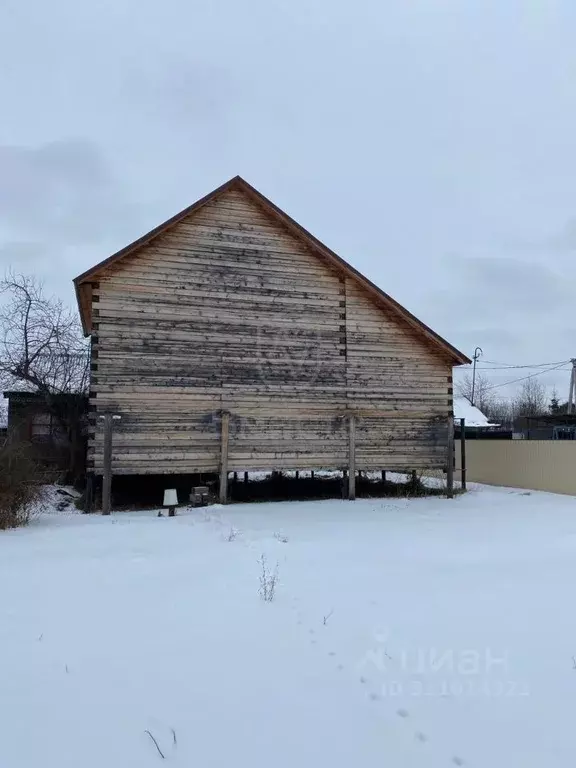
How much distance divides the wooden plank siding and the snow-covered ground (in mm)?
5518

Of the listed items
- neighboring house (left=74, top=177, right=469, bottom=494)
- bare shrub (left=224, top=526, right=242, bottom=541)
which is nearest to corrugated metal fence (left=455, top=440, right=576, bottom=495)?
neighboring house (left=74, top=177, right=469, bottom=494)

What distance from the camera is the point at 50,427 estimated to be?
20578 mm

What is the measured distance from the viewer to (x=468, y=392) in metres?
85.6

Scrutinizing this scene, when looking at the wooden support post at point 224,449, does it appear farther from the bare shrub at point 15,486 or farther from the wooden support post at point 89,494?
the bare shrub at point 15,486

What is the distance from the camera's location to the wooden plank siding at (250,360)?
46.2 feet

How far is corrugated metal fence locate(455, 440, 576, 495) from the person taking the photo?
18125mm

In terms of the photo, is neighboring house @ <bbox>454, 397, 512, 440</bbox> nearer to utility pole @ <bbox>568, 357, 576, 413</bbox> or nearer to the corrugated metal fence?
utility pole @ <bbox>568, 357, 576, 413</bbox>

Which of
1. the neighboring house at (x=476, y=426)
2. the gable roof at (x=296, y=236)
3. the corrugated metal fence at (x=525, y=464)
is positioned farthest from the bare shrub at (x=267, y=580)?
the neighboring house at (x=476, y=426)

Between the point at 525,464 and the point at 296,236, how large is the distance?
11306mm

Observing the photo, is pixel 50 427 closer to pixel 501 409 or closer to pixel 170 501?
pixel 170 501

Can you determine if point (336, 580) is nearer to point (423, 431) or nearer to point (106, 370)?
point (106, 370)

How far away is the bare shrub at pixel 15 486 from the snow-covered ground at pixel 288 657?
2185 millimetres

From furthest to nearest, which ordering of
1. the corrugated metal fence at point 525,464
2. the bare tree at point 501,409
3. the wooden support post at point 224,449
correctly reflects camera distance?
1. the bare tree at point 501,409
2. the corrugated metal fence at point 525,464
3. the wooden support post at point 224,449

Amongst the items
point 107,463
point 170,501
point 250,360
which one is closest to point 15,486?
point 107,463
